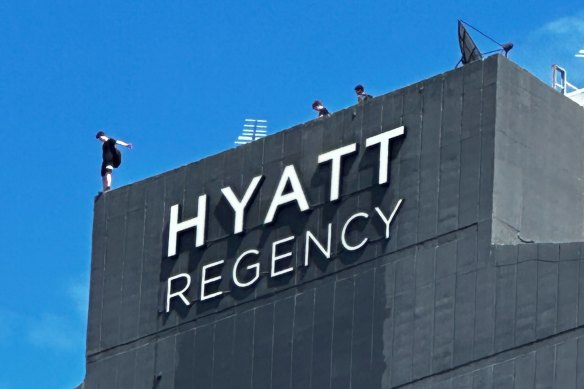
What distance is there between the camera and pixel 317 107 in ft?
259

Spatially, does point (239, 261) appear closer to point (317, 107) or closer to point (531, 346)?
point (317, 107)

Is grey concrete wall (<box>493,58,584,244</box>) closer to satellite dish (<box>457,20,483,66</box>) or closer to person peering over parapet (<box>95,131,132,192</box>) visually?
satellite dish (<box>457,20,483,66</box>)

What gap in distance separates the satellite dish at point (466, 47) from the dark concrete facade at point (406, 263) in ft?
4.12

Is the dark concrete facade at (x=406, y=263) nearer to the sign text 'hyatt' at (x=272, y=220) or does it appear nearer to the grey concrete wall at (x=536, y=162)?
the grey concrete wall at (x=536, y=162)

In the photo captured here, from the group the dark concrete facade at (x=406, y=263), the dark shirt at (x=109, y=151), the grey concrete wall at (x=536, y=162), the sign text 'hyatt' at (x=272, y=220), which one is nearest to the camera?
the dark concrete facade at (x=406, y=263)

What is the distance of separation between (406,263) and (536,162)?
4.18 m

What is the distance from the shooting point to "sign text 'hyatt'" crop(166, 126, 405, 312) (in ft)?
250

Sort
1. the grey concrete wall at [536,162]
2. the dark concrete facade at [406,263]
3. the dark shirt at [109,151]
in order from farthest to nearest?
the dark shirt at [109,151], the grey concrete wall at [536,162], the dark concrete facade at [406,263]

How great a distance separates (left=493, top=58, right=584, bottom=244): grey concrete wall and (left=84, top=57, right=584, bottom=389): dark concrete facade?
4cm

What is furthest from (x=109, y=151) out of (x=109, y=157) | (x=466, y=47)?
(x=466, y=47)

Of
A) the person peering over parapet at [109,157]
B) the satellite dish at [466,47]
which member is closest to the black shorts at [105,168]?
the person peering over parapet at [109,157]

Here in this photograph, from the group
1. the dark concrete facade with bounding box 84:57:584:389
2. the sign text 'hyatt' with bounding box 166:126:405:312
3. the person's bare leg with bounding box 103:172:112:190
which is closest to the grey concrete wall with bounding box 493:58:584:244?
the dark concrete facade with bounding box 84:57:584:389

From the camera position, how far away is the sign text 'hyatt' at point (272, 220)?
250 feet

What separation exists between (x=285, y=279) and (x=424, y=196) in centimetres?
474
